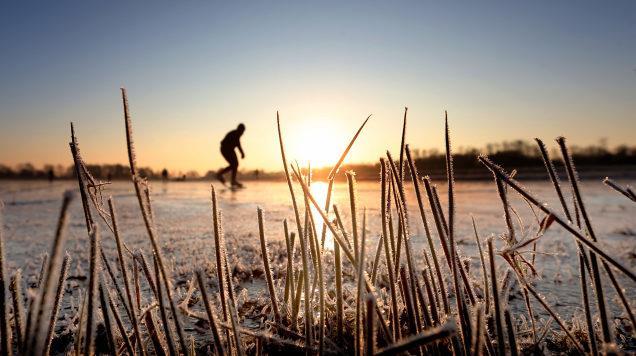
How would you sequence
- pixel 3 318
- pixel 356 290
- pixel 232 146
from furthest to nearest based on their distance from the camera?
1. pixel 232 146
2. pixel 356 290
3. pixel 3 318

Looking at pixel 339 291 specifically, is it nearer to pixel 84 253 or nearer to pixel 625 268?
pixel 625 268

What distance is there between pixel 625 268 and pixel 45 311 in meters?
1.02

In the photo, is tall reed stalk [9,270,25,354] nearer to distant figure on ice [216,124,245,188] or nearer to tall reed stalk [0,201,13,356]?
tall reed stalk [0,201,13,356]

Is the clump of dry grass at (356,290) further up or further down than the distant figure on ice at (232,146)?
further down

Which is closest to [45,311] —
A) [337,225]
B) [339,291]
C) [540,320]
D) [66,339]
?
[339,291]

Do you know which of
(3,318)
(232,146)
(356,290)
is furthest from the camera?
(232,146)

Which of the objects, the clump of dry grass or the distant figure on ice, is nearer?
the clump of dry grass

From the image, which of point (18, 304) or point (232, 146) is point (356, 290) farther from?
point (232, 146)

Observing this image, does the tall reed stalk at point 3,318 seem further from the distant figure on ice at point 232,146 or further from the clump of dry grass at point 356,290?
the distant figure on ice at point 232,146

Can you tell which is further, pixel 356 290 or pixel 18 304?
pixel 356 290

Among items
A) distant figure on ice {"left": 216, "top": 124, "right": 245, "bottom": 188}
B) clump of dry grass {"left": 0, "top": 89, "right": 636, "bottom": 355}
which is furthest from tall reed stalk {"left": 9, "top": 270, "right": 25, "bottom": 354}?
distant figure on ice {"left": 216, "top": 124, "right": 245, "bottom": 188}

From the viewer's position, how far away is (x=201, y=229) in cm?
515

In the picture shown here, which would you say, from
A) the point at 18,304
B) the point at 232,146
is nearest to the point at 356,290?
the point at 18,304

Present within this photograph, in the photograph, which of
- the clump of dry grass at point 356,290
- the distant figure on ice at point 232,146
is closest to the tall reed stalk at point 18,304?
the clump of dry grass at point 356,290
